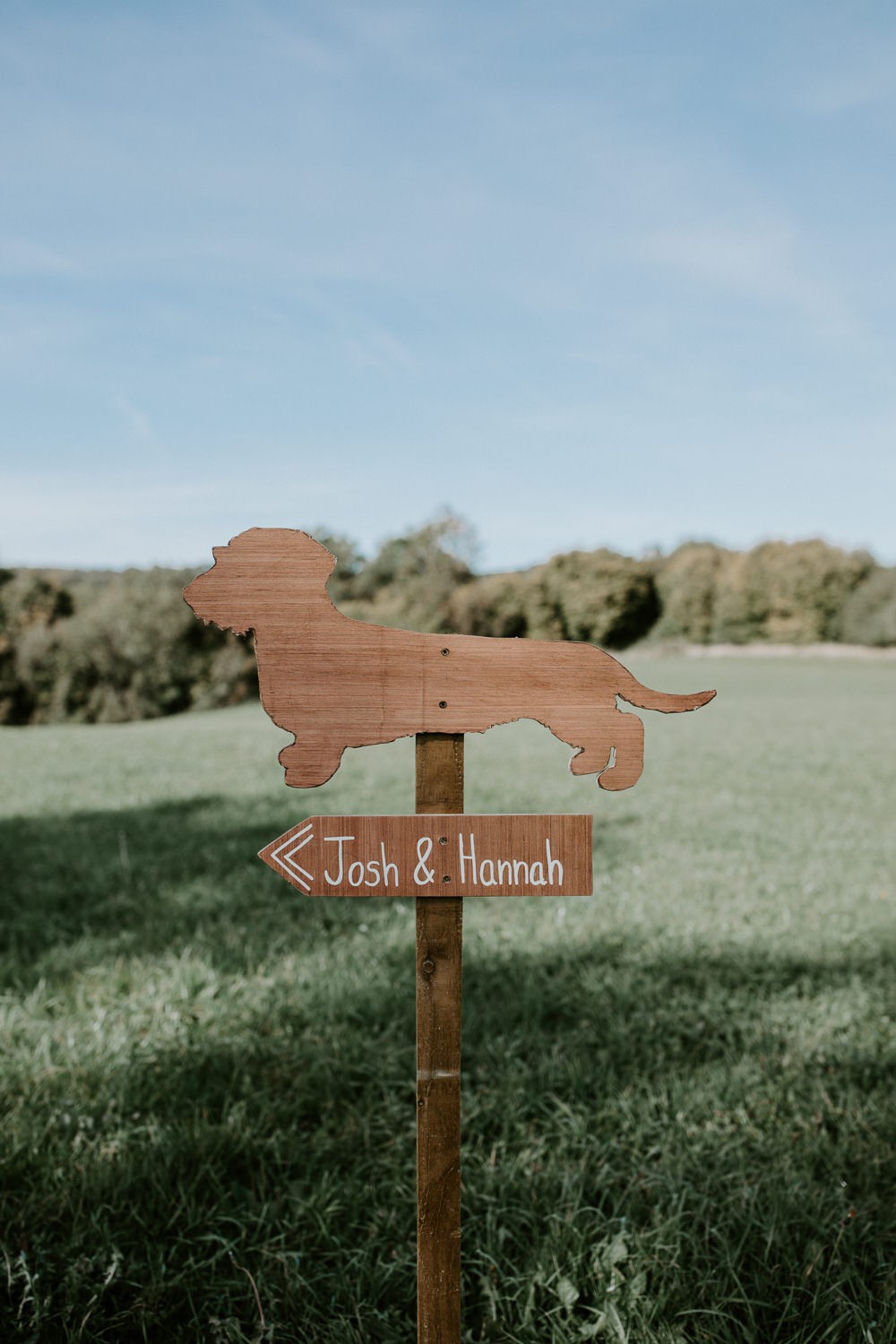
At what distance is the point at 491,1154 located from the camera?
2604 mm

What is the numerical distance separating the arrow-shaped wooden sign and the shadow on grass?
1.11 metres

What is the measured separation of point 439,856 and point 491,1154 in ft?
4.64

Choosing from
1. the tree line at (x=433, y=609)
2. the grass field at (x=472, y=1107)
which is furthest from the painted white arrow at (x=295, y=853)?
the tree line at (x=433, y=609)

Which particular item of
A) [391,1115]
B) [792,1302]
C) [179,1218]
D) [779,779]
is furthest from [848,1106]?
[779,779]

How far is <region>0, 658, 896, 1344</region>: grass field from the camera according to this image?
2.09 m

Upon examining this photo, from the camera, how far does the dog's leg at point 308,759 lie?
69.5 inches

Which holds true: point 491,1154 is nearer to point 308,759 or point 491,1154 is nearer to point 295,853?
point 295,853

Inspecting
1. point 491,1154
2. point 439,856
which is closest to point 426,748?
point 439,856

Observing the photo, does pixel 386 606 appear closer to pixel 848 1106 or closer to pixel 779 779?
pixel 779 779

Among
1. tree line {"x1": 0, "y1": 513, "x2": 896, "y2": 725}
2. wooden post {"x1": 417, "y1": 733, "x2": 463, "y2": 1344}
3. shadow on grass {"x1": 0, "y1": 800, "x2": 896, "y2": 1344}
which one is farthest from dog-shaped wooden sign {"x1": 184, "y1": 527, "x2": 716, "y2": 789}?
tree line {"x1": 0, "y1": 513, "x2": 896, "y2": 725}

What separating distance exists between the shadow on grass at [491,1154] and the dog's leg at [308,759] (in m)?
1.28

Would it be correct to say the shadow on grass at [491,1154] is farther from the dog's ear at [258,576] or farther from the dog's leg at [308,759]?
the dog's ear at [258,576]

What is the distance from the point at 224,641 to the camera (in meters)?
42.6

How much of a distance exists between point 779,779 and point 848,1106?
749 centimetres
